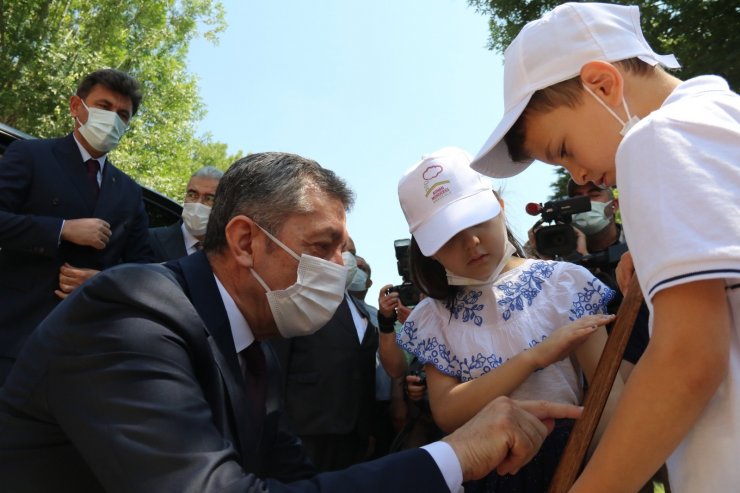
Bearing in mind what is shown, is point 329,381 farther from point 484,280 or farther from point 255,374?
point 255,374

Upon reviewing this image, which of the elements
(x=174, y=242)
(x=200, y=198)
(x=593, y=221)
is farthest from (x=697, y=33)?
(x=174, y=242)

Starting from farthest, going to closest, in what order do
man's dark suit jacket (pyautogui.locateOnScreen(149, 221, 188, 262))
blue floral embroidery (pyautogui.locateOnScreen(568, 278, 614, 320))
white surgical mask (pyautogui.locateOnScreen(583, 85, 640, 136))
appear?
man's dark suit jacket (pyautogui.locateOnScreen(149, 221, 188, 262)) → blue floral embroidery (pyautogui.locateOnScreen(568, 278, 614, 320)) → white surgical mask (pyautogui.locateOnScreen(583, 85, 640, 136))

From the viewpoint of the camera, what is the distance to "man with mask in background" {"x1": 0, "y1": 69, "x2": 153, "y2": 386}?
3252 mm

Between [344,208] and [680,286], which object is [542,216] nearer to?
[344,208]

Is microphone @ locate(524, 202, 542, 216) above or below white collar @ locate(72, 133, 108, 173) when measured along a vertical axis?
below

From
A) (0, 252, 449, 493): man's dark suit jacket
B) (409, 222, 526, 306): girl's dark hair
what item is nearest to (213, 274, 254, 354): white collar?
(0, 252, 449, 493): man's dark suit jacket

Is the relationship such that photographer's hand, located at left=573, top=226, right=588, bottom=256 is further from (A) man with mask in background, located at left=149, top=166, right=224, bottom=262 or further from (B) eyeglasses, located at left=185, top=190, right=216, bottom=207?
(B) eyeglasses, located at left=185, top=190, right=216, bottom=207

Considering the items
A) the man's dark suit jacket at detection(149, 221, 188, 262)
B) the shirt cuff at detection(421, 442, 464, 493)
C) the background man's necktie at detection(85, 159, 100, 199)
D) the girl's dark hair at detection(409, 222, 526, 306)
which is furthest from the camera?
the man's dark suit jacket at detection(149, 221, 188, 262)

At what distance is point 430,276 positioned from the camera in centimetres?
277

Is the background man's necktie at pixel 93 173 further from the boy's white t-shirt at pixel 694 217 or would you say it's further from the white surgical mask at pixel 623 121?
the boy's white t-shirt at pixel 694 217

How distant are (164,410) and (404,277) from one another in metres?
2.38

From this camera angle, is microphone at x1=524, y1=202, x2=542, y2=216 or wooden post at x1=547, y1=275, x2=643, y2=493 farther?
microphone at x1=524, y1=202, x2=542, y2=216

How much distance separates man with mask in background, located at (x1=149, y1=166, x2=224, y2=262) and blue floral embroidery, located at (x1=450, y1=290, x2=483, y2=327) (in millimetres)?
2056

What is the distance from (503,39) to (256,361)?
13.2 metres
